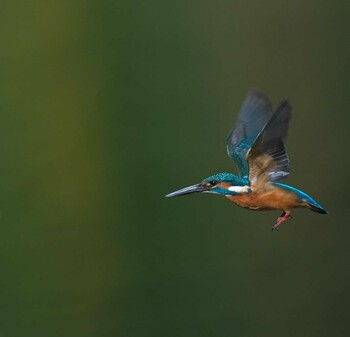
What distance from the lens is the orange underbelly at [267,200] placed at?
0.86m

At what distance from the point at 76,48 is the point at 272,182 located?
89 centimetres

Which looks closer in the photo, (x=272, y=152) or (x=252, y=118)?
(x=272, y=152)

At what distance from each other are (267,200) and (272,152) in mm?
55

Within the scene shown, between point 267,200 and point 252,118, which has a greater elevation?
Answer: point 252,118

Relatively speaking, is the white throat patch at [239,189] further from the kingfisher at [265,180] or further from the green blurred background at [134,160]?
the green blurred background at [134,160]

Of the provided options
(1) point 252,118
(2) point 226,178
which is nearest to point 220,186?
(2) point 226,178

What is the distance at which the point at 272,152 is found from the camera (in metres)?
0.88

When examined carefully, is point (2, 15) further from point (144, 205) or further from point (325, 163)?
point (325, 163)

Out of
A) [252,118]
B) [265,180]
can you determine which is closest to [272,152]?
[265,180]

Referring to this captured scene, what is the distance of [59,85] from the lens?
1.68m

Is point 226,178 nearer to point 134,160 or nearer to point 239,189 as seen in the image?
point 239,189

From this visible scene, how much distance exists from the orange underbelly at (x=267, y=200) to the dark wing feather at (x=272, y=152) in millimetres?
20

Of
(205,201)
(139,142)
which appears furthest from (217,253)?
(139,142)

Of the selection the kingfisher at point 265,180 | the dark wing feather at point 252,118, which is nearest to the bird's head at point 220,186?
the kingfisher at point 265,180
